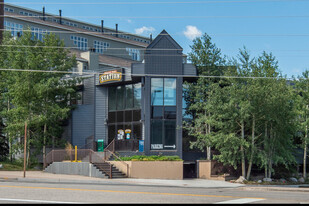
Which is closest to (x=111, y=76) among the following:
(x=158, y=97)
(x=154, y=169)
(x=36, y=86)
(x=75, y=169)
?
(x=158, y=97)

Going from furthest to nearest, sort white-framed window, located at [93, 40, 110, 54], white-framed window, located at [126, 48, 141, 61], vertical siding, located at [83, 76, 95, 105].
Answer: white-framed window, located at [126, 48, 141, 61] < white-framed window, located at [93, 40, 110, 54] < vertical siding, located at [83, 76, 95, 105]

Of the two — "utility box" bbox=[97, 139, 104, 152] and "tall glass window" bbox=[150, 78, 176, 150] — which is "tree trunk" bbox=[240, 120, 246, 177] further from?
"utility box" bbox=[97, 139, 104, 152]

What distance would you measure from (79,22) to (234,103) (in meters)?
45.8

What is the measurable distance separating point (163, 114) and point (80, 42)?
31.3 m

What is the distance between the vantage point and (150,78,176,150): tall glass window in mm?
32656

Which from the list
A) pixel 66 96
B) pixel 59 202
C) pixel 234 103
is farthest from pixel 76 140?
pixel 59 202

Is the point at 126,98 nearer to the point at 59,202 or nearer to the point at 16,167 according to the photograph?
the point at 16,167

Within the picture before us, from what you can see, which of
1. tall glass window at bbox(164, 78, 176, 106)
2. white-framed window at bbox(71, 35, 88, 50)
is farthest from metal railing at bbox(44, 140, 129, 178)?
white-framed window at bbox(71, 35, 88, 50)

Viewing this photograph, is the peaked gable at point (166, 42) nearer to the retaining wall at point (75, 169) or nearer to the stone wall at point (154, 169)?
the stone wall at point (154, 169)

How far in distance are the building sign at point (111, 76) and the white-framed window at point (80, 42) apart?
24018 millimetres

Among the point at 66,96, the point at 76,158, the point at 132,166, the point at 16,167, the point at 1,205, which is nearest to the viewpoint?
the point at 1,205

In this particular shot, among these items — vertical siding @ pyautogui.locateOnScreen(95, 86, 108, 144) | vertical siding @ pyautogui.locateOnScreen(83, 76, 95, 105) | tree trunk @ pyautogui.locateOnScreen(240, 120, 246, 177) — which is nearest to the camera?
tree trunk @ pyautogui.locateOnScreen(240, 120, 246, 177)

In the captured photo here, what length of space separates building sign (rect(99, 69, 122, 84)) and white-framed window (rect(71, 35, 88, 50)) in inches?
946

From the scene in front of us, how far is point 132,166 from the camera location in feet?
95.9
